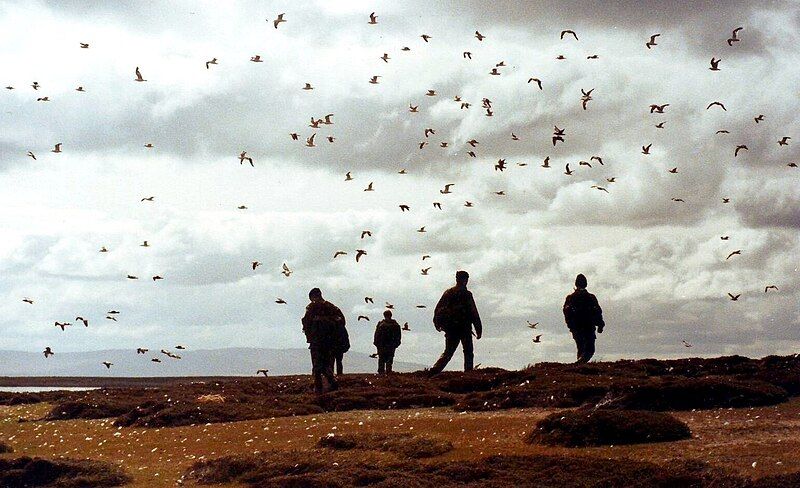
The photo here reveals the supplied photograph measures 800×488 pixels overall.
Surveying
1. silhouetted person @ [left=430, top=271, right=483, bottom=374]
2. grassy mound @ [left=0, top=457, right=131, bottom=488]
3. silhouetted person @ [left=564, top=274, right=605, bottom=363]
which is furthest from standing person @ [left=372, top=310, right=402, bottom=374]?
grassy mound @ [left=0, top=457, right=131, bottom=488]

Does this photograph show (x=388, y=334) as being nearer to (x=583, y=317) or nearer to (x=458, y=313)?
(x=458, y=313)

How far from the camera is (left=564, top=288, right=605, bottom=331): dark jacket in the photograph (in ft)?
146

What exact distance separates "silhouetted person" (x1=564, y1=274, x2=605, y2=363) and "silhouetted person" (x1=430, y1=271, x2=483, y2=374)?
370 centimetres

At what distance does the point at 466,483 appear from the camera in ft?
71.8

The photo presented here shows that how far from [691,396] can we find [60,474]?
53.1 feet

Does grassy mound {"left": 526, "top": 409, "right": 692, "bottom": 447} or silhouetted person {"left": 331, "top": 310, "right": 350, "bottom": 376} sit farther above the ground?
silhouetted person {"left": 331, "top": 310, "right": 350, "bottom": 376}

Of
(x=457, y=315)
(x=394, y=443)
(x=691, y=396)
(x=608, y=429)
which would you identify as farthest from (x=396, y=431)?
(x=457, y=315)

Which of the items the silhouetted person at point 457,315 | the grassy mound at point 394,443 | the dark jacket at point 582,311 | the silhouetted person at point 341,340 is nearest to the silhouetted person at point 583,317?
the dark jacket at point 582,311

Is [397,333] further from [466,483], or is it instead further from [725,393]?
[466,483]

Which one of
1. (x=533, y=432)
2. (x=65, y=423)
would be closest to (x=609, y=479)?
(x=533, y=432)

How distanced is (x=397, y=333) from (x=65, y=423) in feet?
61.6

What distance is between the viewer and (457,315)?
44.8 meters

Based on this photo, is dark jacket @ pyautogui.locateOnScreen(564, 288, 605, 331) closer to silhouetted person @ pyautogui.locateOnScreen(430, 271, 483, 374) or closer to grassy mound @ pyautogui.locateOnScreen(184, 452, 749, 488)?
silhouetted person @ pyautogui.locateOnScreen(430, 271, 483, 374)

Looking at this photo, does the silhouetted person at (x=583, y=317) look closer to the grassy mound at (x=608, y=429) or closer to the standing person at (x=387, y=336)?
the standing person at (x=387, y=336)
